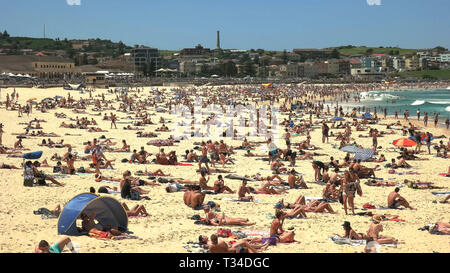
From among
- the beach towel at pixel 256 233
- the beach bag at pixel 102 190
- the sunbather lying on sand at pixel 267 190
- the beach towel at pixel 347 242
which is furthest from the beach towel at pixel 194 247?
the sunbather lying on sand at pixel 267 190

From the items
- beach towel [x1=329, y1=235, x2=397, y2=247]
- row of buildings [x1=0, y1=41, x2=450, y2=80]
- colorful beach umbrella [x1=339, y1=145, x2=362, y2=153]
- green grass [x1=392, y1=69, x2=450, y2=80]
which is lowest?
beach towel [x1=329, y1=235, x2=397, y2=247]

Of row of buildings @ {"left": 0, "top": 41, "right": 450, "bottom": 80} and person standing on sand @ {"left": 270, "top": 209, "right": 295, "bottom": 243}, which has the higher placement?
row of buildings @ {"left": 0, "top": 41, "right": 450, "bottom": 80}

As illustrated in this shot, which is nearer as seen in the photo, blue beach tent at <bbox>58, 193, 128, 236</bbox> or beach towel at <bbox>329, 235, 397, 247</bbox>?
beach towel at <bbox>329, 235, 397, 247</bbox>

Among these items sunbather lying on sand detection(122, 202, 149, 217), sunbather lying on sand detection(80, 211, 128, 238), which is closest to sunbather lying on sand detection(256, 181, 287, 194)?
sunbather lying on sand detection(122, 202, 149, 217)

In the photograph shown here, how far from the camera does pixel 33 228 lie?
27.8ft

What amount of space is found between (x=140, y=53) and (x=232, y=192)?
366 feet

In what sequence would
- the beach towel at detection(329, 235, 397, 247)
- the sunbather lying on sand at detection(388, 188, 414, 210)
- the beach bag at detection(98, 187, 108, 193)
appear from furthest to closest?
the beach bag at detection(98, 187, 108, 193) → the sunbather lying on sand at detection(388, 188, 414, 210) → the beach towel at detection(329, 235, 397, 247)

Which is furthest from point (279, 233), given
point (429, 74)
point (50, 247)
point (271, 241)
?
point (429, 74)

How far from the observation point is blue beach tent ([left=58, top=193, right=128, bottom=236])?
8.33 metres

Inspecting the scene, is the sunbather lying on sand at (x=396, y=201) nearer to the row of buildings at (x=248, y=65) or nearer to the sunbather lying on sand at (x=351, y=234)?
the sunbather lying on sand at (x=351, y=234)

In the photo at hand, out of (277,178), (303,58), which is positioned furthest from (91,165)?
(303,58)

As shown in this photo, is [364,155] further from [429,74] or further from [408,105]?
[429,74]

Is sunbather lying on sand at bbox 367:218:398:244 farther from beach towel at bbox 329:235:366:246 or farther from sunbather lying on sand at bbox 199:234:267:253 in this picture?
sunbather lying on sand at bbox 199:234:267:253
